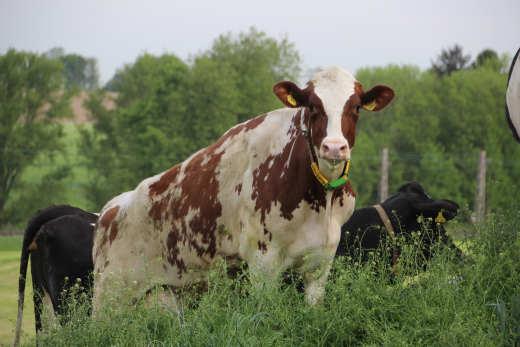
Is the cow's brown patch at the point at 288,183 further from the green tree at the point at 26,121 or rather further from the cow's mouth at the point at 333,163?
the green tree at the point at 26,121

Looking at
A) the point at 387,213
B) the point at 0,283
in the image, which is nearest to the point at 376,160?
the point at 0,283

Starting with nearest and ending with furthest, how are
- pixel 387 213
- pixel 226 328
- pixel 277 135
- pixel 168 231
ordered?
pixel 226 328 < pixel 277 135 < pixel 168 231 < pixel 387 213

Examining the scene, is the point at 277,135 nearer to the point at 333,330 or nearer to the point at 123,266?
the point at 333,330

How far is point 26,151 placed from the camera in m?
34.6

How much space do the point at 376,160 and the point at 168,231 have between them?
35.8m

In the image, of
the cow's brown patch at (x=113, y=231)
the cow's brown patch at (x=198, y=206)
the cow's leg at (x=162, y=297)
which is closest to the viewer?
the cow's leg at (x=162, y=297)

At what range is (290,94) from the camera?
11.0 feet

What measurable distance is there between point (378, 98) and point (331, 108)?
0.59 m

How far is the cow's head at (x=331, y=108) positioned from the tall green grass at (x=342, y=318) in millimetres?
685

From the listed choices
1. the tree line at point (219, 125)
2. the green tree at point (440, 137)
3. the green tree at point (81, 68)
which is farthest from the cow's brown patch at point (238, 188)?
the green tree at point (81, 68)

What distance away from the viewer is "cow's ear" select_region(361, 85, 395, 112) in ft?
11.0

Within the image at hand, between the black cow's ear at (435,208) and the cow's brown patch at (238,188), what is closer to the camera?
the cow's brown patch at (238,188)

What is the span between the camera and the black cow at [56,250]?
524 centimetres

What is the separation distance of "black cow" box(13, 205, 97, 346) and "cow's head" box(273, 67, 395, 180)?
10.5ft
